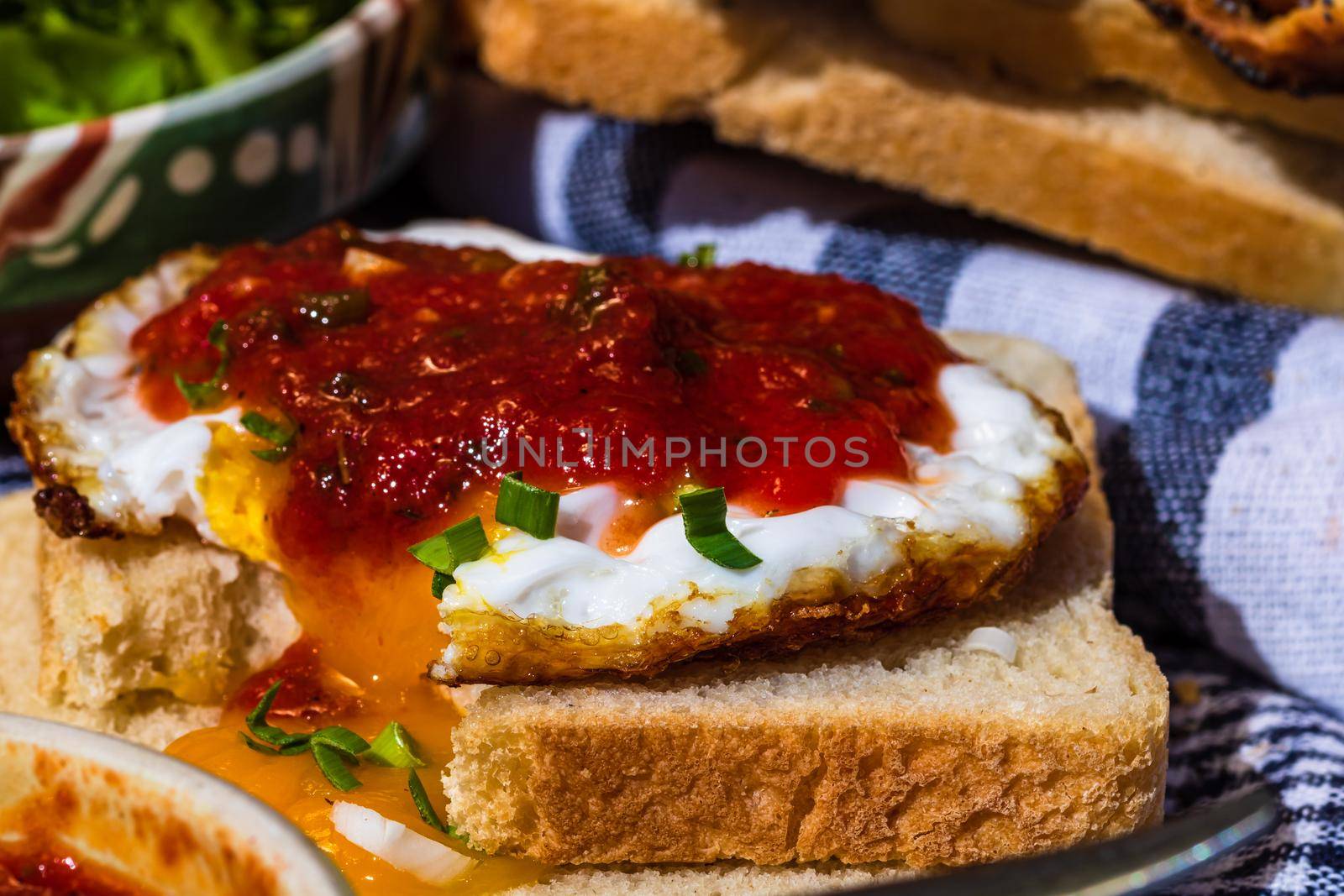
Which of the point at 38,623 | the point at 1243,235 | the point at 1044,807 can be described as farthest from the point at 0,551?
the point at 1243,235

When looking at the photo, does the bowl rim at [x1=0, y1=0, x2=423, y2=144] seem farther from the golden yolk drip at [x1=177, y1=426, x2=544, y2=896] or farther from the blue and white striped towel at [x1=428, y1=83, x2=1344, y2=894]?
the golden yolk drip at [x1=177, y1=426, x2=544, y2=896]

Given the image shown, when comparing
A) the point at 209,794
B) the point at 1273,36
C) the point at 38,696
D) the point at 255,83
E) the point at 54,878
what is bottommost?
the point at 38,696

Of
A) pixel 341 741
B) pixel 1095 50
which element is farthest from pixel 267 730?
pixel 1095 50

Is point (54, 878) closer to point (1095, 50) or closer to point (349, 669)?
point (349, 669)

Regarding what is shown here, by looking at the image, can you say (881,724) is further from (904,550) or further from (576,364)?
(576,364)

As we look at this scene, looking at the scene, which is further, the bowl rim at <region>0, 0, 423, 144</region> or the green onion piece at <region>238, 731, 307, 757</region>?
the bowl rim at <region>0, 0, 423, 144</region>

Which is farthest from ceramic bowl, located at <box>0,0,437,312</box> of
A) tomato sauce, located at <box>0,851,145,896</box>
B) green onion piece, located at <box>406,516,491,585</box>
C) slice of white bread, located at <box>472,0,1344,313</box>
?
tomato sauce, located at <box>0,851,145,896</box>
